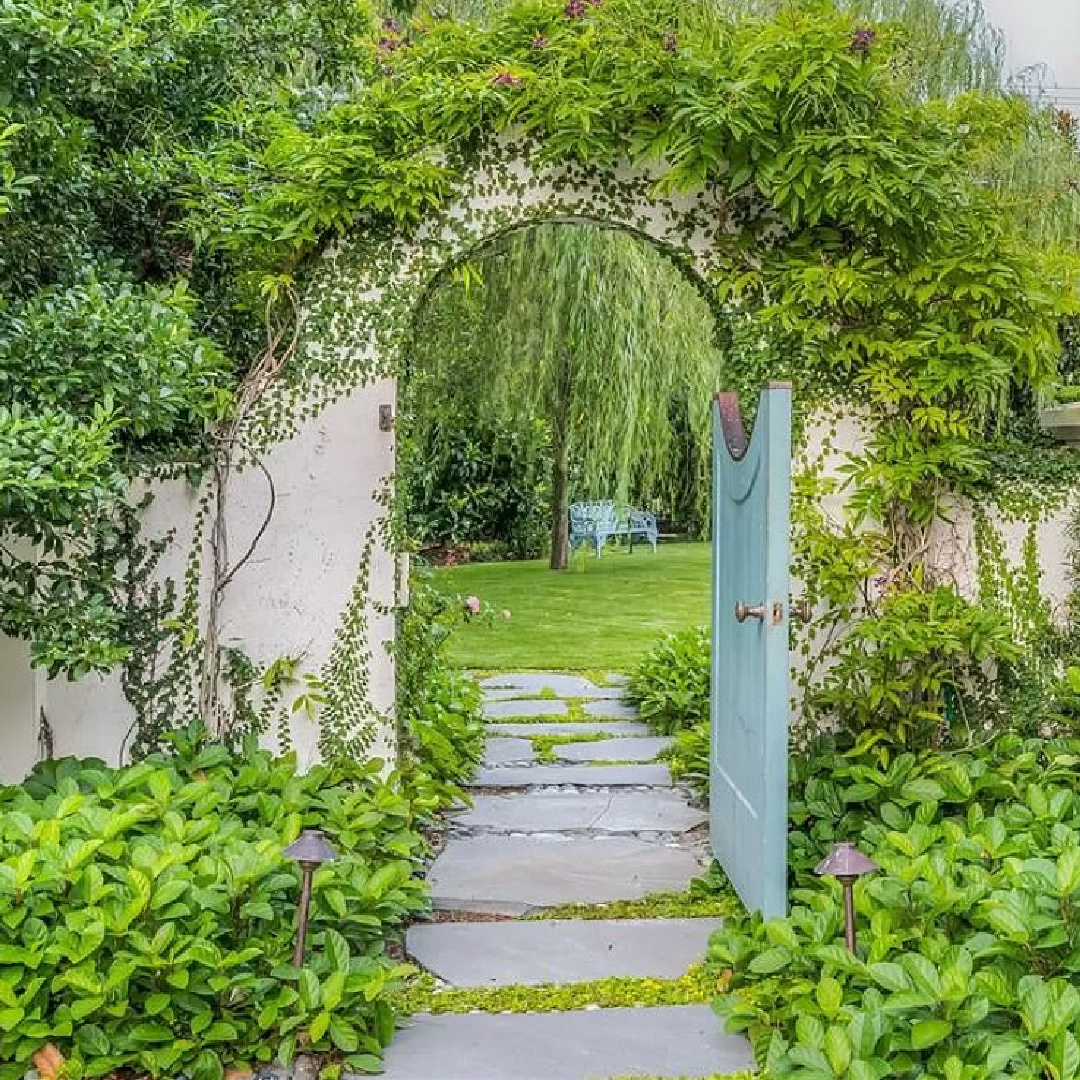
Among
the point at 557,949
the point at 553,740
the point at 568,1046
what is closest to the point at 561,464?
the point at 553,740

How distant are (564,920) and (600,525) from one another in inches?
423

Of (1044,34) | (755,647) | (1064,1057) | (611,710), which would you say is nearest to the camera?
(1064,1057)

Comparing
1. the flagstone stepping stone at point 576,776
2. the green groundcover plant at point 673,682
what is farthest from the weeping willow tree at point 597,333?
the flagstone stepping stone at point 576,776

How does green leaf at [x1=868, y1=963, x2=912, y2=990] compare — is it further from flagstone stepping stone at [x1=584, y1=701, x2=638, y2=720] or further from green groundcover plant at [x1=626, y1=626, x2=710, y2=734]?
flagstone stepping stone at [x1=584, y1=701, x2=638, y2=720]

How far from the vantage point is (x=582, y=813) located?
4.96m

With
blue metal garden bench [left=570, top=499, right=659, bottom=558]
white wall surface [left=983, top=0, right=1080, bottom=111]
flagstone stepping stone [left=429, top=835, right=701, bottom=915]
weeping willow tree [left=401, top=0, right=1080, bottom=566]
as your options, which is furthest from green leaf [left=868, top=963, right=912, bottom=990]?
blue metal garden bench [left=570, top=499, right=659, bottom=558]

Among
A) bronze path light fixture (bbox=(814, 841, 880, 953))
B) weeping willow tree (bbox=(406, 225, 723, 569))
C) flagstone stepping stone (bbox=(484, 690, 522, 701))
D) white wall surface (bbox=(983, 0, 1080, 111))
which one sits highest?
white wall surface (bbox=(983, 0, 1080, 111))

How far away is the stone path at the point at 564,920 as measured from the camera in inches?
110

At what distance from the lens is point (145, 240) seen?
13.6 ft

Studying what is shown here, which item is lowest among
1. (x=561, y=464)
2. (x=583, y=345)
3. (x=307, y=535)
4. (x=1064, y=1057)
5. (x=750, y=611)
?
(x=1064, y=1057)

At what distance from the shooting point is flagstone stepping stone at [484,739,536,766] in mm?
5823

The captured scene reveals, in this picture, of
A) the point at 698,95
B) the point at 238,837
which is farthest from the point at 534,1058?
the point at 698,95

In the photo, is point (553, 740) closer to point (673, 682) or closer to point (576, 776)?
point (576, 776)

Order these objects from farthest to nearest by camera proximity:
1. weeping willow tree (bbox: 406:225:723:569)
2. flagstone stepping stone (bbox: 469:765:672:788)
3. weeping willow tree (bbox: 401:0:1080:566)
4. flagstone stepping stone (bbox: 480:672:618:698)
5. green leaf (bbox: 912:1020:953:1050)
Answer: weeping willow tree (bbox: 406:225:723:569), flagstone stepping stone (bbox: 480:672:618:698), weeping willow tree (bbox: 401:0:1080:566), flagstone stepping stone (bbox: 469:765:672:788), green leaf (bbox: 912:1020:953:1050)
